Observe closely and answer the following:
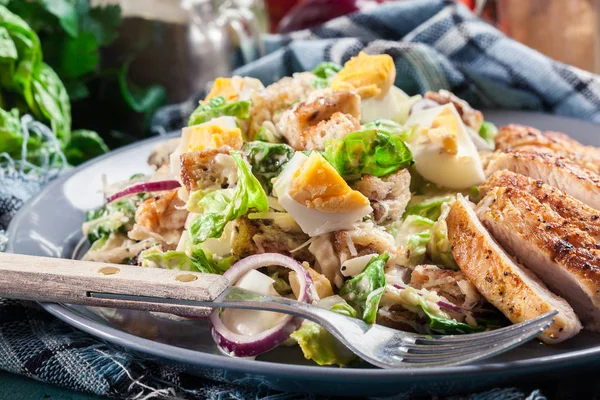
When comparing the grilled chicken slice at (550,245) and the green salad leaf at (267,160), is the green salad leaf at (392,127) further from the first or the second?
the grilled chicken slice at (550,245)

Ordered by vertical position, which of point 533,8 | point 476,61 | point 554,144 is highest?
point 554,144

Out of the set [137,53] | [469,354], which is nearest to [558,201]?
[469,354]

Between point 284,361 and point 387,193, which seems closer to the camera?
point 284,361

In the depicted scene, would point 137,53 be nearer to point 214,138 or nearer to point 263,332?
point 214,138

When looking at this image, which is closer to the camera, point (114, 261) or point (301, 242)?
point (301, 242)

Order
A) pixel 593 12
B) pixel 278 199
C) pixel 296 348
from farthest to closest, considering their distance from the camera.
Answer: pixel 593 12
pixel 278 199
pixel 296 348

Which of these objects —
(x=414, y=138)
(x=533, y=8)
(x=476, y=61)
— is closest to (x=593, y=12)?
(x=533, y=8)

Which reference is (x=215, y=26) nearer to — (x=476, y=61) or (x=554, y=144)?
(x=476, y=61)
